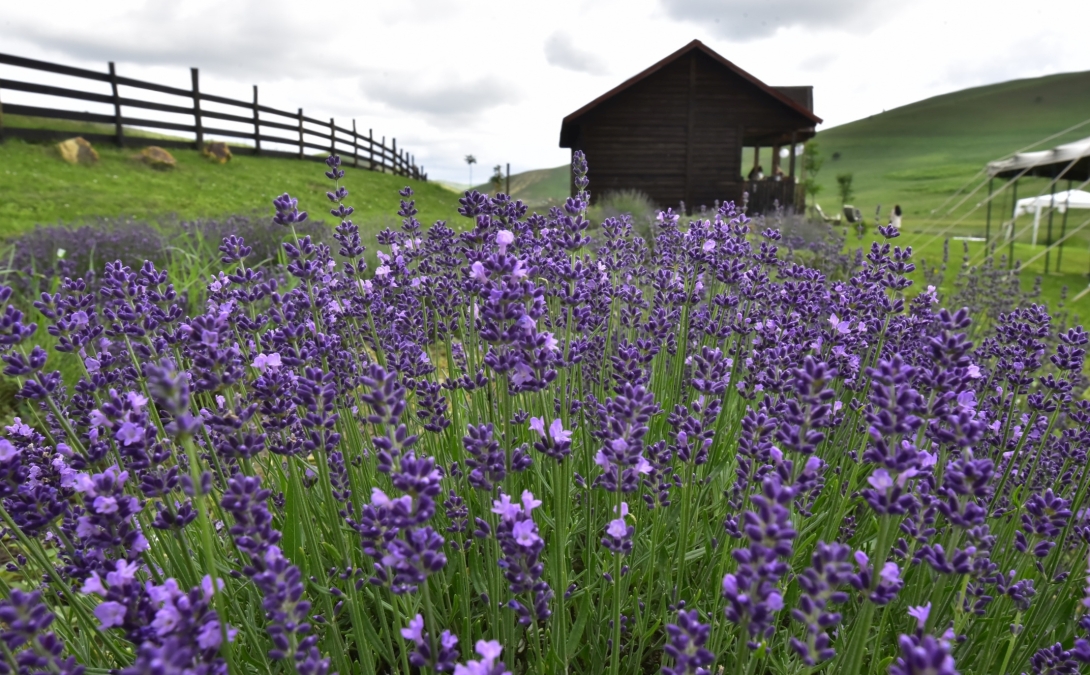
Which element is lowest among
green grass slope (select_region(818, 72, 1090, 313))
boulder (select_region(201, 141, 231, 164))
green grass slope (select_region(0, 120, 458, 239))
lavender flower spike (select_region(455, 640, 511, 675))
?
lavender flower spike (select_region(455, 640, 511, 675))

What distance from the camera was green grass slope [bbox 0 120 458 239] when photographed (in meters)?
13.9

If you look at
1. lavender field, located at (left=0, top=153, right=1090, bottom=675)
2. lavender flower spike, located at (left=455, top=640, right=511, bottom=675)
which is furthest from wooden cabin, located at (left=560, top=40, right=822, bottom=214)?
lavender flower spike, located at (left=455, top=640, right=511, bottom=675)

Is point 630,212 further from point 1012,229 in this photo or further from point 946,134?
point 946,134

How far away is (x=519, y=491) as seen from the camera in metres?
2.77

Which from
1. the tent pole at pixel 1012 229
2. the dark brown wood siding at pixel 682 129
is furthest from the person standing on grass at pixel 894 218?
the dark brown wood siding at pixel 682 129

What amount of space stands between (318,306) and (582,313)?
1002mm

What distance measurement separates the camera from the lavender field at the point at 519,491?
1.10 meters

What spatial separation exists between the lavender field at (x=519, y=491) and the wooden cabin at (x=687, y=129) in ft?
59.8

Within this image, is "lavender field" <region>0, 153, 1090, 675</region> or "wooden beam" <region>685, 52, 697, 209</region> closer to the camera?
"lavender field" <region>0, 153, 1090, 675</region>

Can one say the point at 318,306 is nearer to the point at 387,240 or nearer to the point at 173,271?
the point at 387,240

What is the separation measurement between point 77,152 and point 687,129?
18779 mm

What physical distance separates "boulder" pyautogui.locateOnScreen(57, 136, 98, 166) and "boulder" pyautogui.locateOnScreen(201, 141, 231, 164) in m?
4.38

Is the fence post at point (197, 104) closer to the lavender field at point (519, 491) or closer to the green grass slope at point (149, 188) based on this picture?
the green grass slope at point (149, 188)

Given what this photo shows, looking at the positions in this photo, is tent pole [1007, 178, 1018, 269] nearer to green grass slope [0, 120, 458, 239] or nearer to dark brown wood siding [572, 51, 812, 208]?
green grass slope [0, 120, 458, 239]
